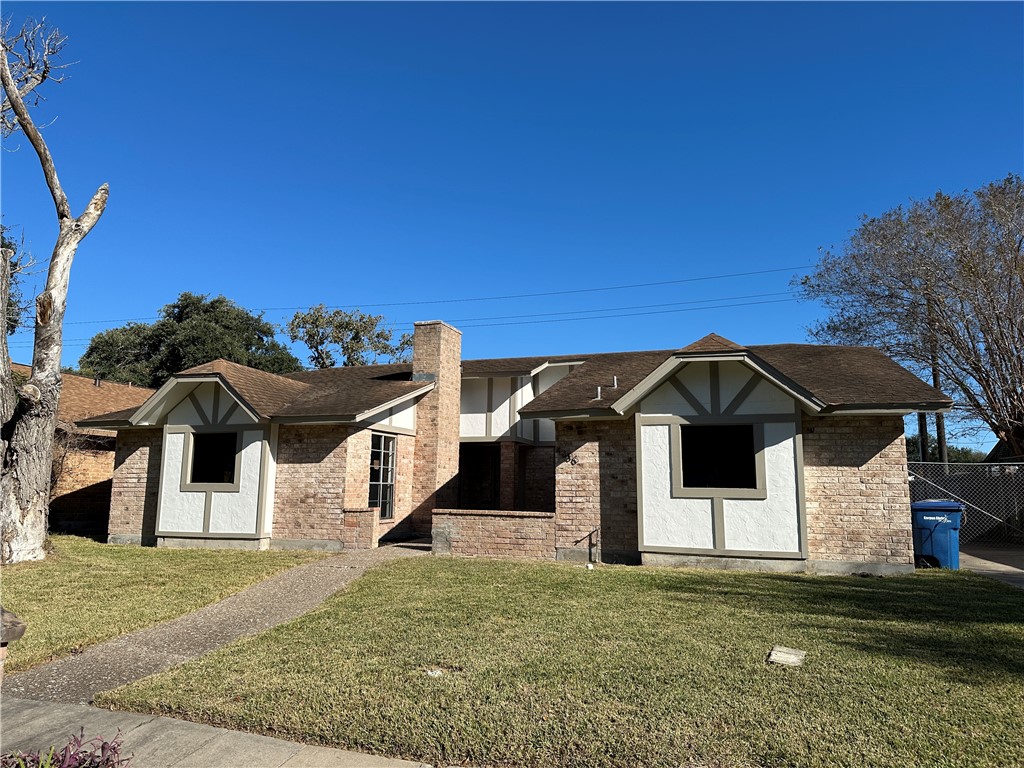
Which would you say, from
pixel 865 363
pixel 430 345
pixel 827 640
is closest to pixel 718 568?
pixel 827 640

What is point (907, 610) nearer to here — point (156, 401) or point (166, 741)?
point (166, 741)

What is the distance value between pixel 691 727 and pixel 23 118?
15.6 metres

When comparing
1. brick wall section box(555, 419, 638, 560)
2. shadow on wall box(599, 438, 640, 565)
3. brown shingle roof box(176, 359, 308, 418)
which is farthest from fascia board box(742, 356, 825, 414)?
brown shingle roof box(176, 359, 308, 418)

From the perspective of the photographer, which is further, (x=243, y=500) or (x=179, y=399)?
(x=179, y=399)

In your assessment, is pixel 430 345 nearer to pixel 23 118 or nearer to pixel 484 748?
pixel 23 118

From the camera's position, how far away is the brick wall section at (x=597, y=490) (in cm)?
1195

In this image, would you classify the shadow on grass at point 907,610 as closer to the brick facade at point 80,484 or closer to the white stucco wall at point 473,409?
the white stucco wall at point 473,409

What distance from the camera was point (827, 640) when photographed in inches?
243

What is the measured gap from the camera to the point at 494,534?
12.6 metres

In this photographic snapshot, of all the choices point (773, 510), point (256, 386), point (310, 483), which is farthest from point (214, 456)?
point (773, 510)

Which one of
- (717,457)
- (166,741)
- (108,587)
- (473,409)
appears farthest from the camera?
(473,409)

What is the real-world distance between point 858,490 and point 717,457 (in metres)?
2.53

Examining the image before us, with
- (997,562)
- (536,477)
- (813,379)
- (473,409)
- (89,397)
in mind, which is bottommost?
(997,562)

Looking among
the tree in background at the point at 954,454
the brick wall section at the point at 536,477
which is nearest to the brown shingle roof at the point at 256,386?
the brick wall section at the point at 536,477
